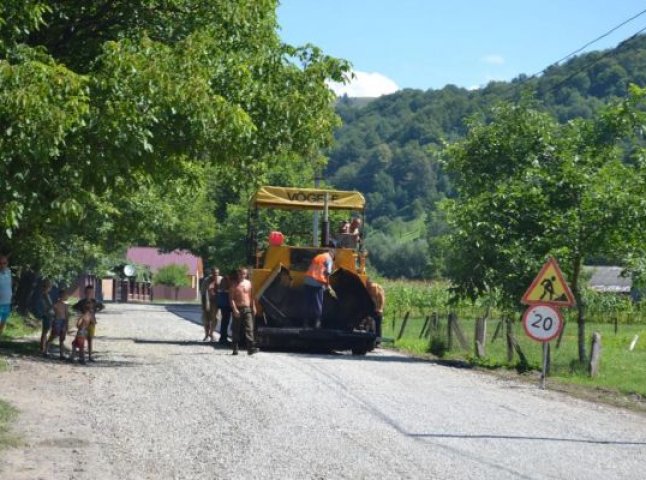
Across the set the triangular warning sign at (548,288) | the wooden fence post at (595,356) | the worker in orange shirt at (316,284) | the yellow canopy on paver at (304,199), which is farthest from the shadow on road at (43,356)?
the wooden fence post at (595,356)

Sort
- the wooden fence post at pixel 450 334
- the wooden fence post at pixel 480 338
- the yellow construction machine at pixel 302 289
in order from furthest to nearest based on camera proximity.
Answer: the wooden fence post at pixel 450 334, the wooden fence post at pixel 480 338, the yellow construction machine at pixel 302 289

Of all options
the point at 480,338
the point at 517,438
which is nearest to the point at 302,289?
the point at 480,338

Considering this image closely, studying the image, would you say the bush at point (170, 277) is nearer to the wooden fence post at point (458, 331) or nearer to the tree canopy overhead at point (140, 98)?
the wooden fence post at point (458, 331)

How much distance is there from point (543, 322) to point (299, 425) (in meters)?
8.32

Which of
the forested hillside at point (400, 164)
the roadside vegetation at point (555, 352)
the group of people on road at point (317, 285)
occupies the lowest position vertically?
the roadside vegetation at point (555, 352)

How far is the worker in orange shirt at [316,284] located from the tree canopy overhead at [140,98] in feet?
7.10

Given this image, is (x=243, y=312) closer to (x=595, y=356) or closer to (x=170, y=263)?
(x=595, y=356)

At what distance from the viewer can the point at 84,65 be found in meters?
20.5

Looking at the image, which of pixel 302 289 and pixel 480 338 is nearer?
pixel 302 289

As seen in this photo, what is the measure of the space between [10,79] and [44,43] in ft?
16.7

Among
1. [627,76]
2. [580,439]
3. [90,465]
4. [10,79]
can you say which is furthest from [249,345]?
[627,76]

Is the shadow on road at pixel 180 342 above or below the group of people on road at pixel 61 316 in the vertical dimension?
below

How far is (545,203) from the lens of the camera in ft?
78.0

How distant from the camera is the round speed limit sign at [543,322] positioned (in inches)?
782
